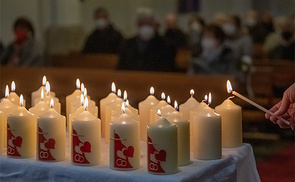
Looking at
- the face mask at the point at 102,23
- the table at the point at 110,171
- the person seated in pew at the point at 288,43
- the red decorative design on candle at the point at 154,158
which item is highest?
the face mask at the point at 102,23

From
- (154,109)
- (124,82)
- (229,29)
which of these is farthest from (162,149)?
(229,29)

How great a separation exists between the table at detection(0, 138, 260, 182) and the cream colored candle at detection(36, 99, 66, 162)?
35 millimetres

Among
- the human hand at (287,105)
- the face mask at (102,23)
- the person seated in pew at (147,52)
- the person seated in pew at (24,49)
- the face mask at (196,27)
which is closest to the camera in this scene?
the human hand at (287,105)

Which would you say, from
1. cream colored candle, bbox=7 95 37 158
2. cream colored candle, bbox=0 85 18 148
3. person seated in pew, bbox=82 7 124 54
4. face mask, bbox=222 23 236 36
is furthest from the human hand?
person seated in pew, bbox=82 7 124 54

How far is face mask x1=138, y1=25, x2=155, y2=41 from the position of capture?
8.88m

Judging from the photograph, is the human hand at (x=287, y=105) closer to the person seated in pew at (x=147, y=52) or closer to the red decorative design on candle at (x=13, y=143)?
the red decorative design on candle at (x=13, y=143)

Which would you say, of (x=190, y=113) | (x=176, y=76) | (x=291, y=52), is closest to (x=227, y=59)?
(x=176, y=76)

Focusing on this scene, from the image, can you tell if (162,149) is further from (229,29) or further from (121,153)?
(229,29)

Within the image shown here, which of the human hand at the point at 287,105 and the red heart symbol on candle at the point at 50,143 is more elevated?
the human hand at the point at 287,105

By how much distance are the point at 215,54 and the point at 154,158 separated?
A: 565 cm

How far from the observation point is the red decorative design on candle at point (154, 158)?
2.90 meters

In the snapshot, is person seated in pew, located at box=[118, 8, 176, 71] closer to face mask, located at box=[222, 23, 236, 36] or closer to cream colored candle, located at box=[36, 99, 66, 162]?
face mask, located at box=[222, 23, 236, 36]

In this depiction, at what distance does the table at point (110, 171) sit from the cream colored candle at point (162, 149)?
0.03 meters

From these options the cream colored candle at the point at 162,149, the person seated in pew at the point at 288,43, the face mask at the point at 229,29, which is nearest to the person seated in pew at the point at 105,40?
the face mask at the point at 229,29
